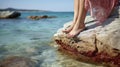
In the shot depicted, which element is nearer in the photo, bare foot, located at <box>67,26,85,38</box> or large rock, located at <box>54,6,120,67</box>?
large rock, located at <box>54,6,120,67</box>

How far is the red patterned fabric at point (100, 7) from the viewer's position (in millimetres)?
4125

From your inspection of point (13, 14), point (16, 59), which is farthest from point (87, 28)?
point (13, 14)

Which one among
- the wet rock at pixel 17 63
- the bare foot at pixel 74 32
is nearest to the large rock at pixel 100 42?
the bare foot at pixel 74 32

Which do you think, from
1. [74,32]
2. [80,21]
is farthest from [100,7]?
[74,32]

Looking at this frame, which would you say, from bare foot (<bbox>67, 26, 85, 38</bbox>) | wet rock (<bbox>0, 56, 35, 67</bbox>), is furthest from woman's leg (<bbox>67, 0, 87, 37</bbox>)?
wet rock (<bbox>0, 56, 35, 67</bbox>)

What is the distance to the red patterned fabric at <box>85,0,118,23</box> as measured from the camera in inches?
162

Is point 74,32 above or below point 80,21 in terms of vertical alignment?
below

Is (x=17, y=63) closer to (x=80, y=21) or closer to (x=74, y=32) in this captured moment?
(x=74, y=32)

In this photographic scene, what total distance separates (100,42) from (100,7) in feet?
2.51

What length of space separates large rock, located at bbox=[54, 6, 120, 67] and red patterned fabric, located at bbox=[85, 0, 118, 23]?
0.13 metres

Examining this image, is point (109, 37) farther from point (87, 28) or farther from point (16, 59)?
point (16, 59)

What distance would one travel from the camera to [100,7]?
4.15m

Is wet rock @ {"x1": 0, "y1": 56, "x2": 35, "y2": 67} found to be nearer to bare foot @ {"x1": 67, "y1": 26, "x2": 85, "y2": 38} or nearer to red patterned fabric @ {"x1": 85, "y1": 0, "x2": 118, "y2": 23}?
bare foot @ {"x1": 67, "y1": 26, "x2": 85, "y2": 38}

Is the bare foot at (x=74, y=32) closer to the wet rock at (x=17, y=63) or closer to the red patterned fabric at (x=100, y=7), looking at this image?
the red patterned fabric at (x=100, y=7)
